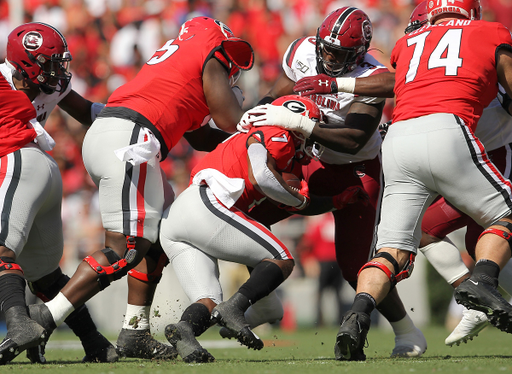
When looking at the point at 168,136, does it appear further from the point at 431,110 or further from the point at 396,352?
the point at 396,352

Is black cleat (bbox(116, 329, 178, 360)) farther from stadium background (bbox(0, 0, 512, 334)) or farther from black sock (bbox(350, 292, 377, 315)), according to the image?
stadium background (bbox(0, 0, 512, 334))

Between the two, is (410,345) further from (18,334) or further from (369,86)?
(18,334)

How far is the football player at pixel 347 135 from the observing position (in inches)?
165

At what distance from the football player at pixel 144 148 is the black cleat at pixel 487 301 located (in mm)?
1708

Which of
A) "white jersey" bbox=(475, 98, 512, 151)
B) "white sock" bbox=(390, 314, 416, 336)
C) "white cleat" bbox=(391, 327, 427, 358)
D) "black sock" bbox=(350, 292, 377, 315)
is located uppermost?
"white jersey" bbox=(475, 98, 512, 151)

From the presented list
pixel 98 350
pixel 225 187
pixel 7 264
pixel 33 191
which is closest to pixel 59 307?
pixel 7 264

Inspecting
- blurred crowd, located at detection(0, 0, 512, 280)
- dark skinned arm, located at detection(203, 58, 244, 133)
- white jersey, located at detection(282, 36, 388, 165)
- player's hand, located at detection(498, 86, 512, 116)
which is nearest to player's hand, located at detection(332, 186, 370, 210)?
white jersey, located at detection(282, 36, 388, 165)

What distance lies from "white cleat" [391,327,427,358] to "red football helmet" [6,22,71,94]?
280 cm

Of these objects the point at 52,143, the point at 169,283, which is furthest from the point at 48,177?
the point at 169,283

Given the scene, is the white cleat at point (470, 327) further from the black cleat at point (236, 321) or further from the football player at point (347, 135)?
the black cleat at point (236, 321)

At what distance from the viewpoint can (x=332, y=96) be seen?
4473 millimetres

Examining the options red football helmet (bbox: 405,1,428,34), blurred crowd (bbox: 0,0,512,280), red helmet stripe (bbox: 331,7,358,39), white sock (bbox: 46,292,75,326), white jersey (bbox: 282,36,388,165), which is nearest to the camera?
white sock (bbox: 46,292,75,326)

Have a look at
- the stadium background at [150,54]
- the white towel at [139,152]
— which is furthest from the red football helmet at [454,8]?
the stadium background at [150,54]

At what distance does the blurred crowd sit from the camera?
381 inches
